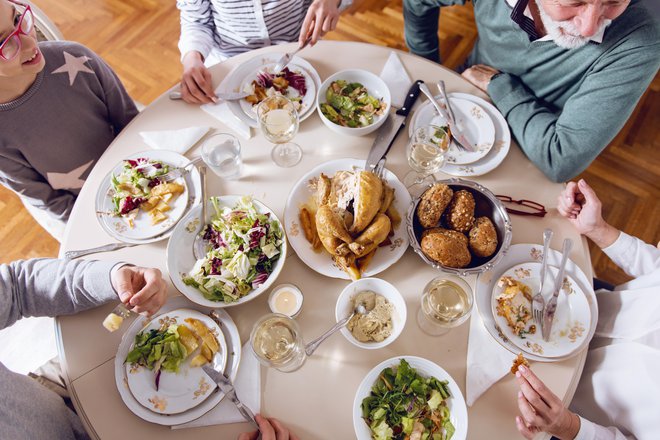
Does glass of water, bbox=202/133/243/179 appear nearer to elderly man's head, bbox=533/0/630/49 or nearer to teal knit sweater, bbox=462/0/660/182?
teal knit sweater, bbox=462/0/660/182

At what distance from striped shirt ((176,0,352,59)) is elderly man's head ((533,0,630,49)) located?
Result: 82 centimetres

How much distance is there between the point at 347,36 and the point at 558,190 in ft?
6.94

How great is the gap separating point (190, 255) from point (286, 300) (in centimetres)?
32

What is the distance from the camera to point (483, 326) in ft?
3.85

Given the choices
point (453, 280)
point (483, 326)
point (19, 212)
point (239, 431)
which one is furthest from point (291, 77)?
point (19, 212)

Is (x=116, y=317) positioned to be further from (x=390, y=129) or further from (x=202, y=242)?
(x=390, y=129)

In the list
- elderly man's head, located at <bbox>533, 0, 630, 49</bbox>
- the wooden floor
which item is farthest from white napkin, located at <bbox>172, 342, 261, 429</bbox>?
the wooden floor

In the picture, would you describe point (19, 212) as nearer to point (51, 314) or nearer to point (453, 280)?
point (51, 314)

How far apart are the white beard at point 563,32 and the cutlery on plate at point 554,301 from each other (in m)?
0.64

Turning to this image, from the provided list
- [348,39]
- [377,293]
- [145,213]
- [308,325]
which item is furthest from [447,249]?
[348,39]

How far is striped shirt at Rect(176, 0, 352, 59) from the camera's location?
175 centimetres

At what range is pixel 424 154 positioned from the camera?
1.37 meters

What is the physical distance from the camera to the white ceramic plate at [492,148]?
1.37 m

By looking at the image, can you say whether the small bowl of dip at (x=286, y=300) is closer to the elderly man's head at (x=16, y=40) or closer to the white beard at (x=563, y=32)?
the elderly man's head at (x=16, y=40)
